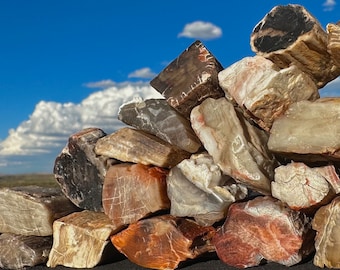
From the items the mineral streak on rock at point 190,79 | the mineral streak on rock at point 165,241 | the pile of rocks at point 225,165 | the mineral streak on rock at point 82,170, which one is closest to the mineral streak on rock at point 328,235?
the pile of rocks at point 225,165

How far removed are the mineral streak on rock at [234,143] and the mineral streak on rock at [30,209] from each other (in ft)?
7.81

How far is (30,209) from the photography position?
8227 mm

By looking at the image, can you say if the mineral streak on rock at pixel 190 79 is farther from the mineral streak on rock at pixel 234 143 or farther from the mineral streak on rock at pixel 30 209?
the mineral streak on rock at pixel 30 209

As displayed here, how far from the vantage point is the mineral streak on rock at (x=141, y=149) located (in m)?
7.30

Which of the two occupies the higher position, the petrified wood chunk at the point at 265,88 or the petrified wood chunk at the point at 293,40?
the petrified wood chunk at the point at 293,40

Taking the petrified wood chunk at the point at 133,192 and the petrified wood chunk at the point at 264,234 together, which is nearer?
the petrified wood chunk at the point at 264,234

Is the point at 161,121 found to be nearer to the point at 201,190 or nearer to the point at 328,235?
the point at 201,190

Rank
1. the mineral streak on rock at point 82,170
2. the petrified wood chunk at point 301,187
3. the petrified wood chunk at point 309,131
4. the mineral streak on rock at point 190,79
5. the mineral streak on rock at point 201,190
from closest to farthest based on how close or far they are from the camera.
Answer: the petrified wood chunk at point 309,131 → the petrified wood chunk at point 301,187 → the mineral streak on rock at point 201,190 → the mineral streak on rock at point 190,79 → the mineral streak on rock at point 82,170

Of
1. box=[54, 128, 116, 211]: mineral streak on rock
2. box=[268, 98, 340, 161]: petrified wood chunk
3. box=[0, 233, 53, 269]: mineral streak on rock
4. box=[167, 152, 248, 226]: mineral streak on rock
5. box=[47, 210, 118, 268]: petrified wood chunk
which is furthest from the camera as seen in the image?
box=[0, 233, 53, 269]: mineral streak on rock

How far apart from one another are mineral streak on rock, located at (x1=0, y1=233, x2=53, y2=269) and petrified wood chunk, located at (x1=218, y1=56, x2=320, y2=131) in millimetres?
3279

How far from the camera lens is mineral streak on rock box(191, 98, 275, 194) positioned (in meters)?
6.62

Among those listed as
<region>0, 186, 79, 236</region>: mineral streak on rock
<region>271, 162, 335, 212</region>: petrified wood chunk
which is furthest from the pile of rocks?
<region>0, 186, 79, 236</region>: mineral streak on rock

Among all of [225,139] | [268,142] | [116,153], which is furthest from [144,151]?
[268,142]

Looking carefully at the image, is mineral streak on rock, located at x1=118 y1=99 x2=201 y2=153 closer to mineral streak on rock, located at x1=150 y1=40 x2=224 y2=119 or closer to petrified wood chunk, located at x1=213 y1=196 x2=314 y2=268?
mineral streak on rock, located at x1=150 y1=40 x2=224 y2=119
